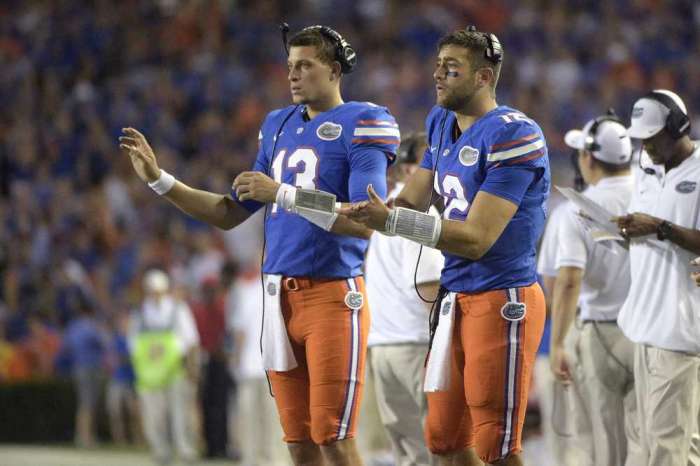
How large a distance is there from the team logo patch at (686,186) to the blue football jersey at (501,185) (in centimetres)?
98

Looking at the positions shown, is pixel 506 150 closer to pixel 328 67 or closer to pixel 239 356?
pixel 328 67

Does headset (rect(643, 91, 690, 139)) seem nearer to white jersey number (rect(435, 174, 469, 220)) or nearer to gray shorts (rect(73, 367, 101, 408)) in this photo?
white jersey number (rect(435, 174, 469, 220))

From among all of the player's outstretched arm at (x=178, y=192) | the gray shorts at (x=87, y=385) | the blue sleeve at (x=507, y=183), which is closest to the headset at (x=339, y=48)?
the player's outstretched arm at (x=178, y=192)

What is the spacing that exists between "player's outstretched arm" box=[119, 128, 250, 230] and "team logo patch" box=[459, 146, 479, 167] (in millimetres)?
1262

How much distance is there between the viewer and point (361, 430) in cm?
1010

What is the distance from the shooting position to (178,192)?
5801 mm

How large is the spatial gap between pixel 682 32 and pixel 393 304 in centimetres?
974

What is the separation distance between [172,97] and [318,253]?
1141 cm

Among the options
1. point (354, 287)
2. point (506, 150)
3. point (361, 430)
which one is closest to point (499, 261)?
point (506, 150)

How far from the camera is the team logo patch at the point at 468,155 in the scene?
5.06m

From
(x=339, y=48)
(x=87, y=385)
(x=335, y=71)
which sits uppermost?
(x=339, y=48)

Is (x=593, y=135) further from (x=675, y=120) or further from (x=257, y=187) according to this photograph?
(x=257, y=187)

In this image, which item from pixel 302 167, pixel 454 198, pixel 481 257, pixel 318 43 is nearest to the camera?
pixel 481 257

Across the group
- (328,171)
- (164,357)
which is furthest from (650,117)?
(164,357)
